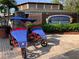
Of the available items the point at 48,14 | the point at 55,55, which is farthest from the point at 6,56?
the point at 48,14

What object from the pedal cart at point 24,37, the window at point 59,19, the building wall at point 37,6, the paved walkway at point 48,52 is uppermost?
the pedal cart at point 24,37

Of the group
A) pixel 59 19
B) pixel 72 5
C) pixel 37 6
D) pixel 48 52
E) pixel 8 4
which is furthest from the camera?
pixel 37 6

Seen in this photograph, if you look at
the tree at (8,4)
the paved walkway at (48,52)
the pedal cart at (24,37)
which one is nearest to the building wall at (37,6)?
the tree at (8,4)

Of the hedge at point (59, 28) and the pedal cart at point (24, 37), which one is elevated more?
the pedal cart at point (24, 37)

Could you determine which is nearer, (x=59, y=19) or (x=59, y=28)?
(x=59, y=28)

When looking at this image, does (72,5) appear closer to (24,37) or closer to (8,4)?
(8,4)

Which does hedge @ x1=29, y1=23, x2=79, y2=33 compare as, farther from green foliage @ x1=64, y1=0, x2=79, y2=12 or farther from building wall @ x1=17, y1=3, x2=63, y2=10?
building wall @ x1=17, y1=3, x2=63, y2=10

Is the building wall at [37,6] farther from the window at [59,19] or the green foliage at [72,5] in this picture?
the green foliage at [72,5]

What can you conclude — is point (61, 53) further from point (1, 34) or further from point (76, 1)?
point (76, 1)

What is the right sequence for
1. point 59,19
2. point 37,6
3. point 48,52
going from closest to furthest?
point 48,52
point 59,19
point 37,6

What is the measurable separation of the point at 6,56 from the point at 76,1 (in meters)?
12.8

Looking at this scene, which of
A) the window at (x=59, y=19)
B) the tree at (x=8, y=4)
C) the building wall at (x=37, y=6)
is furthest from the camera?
the building wall at (x=37, y=6)

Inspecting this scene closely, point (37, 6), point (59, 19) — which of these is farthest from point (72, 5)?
point (37, 6)

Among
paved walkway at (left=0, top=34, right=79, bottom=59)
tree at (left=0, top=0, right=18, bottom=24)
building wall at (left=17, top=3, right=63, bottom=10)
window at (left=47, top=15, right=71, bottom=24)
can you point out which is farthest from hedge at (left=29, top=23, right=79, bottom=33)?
building wall at (left=17, top=3, right=63, bottom=10)
